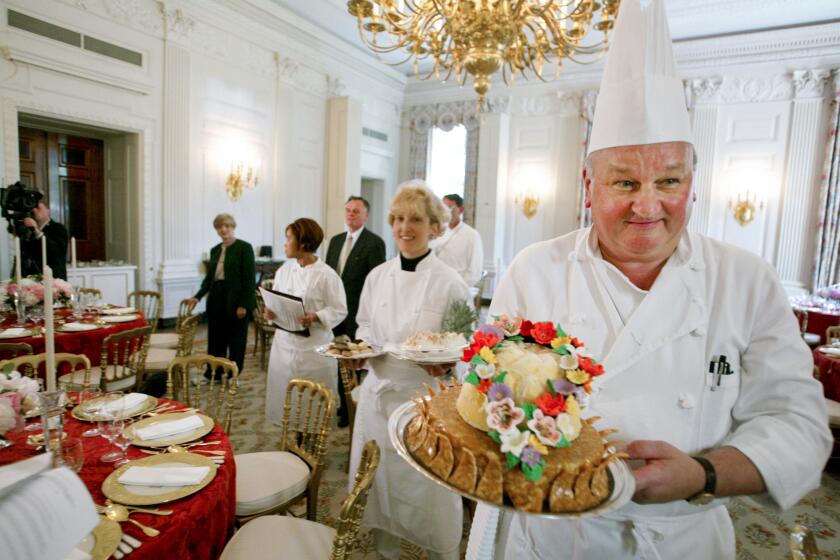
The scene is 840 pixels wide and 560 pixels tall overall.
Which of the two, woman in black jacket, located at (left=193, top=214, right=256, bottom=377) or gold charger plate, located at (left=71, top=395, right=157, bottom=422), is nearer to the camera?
gold charger plate, located at (left=71, top=395, right=157, bottom=422)

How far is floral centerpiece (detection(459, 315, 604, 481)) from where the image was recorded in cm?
74

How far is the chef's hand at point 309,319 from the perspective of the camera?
9.84 ft

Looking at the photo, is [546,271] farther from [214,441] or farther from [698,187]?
[698,187]

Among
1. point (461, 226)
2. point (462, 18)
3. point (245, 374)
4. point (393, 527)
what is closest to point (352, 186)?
point (461, 226)

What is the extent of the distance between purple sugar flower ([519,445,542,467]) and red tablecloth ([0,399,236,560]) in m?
1.06

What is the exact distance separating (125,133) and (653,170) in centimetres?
705

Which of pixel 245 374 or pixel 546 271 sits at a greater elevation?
pixel 546 271

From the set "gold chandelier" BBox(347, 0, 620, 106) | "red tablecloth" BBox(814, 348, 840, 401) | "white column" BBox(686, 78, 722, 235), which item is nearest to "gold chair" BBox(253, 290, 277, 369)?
→ "gold chandelier" BBox(347, 0, 620, 106)

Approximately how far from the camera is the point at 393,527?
Result: 2.14m

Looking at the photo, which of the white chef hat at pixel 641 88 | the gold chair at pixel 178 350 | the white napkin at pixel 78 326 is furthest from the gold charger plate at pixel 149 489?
the white napkin at pixel 78 326

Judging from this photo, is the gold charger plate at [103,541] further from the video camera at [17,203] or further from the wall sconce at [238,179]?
the wall sconce at [238,179]

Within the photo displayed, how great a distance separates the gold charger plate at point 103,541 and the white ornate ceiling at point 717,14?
7.56 metres

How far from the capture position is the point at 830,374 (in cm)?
352

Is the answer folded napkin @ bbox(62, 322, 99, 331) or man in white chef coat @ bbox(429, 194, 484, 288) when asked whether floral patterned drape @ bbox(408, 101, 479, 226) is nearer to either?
man in white chef coat @ bbox(429, 194, 484, 288)
